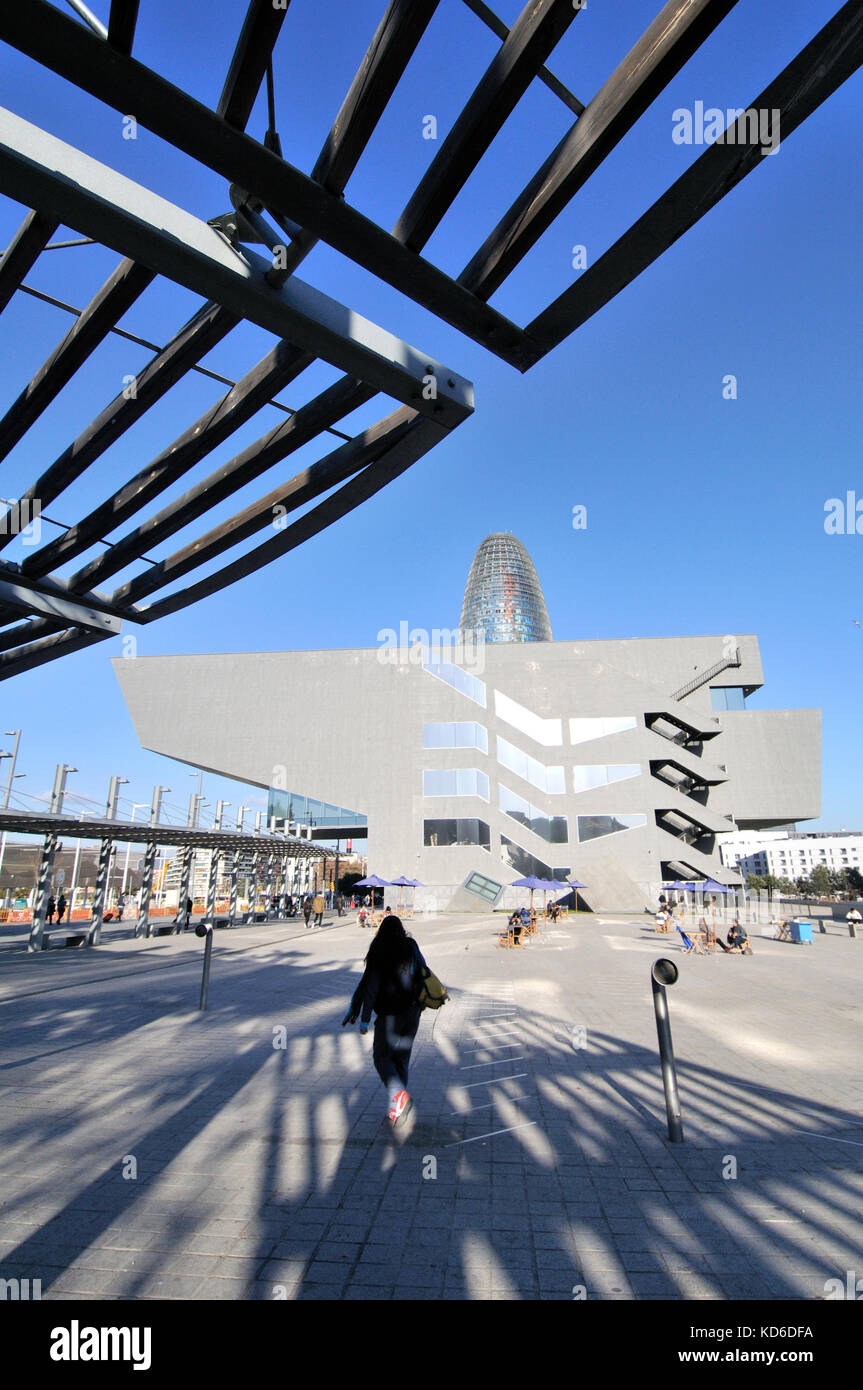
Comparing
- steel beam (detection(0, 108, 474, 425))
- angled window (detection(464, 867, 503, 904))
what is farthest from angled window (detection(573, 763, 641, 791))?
steel beam (detection(0, 108, 474, 425))

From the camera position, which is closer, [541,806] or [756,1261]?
[756,1261]

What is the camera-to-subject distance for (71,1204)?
3930 millimetres

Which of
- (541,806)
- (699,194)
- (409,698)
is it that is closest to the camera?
(699,194)

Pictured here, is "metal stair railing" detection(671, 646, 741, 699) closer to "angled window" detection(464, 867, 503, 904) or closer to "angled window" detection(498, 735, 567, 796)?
"angled window" detection(498, 735, 567, 796)

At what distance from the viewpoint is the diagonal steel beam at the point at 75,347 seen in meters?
2.92

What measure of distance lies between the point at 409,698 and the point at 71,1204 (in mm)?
41363

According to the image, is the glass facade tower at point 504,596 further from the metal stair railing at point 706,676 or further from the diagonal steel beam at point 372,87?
the diagonal steel beam at point 372,87

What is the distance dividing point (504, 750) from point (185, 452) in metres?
40.2

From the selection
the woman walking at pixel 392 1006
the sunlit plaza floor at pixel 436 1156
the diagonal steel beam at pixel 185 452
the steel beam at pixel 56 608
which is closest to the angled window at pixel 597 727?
the sunlit plaza floor at pixel 436 1156

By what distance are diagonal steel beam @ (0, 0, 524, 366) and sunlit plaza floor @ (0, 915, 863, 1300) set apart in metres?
4.45

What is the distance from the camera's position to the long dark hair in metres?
5.41

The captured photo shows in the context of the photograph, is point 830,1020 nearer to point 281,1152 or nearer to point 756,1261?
point 756,1261

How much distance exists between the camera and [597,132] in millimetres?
2191
